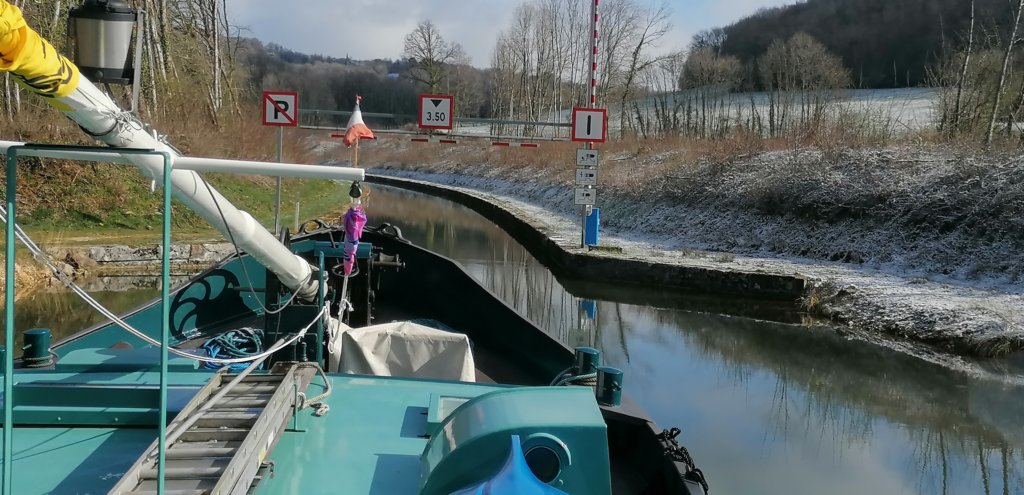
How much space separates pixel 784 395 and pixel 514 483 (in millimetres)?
6747

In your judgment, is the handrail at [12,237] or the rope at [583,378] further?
the rope at [583,378]

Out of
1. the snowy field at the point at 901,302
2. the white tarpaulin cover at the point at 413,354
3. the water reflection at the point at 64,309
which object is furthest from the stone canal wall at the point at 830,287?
the water reflection at the point at 64,309

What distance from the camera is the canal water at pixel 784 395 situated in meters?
6.46

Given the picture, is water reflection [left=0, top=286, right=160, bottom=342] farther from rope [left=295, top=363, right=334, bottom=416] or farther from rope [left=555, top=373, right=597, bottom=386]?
rope [left=555, top=373, right=597, bottom=386]

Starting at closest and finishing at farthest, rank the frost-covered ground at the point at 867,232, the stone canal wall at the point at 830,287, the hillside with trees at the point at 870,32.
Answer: the stone canal wall at the point at 830,287 → the frost-covered ground at the point at 867,232 → the hillside with trees at the point at 870,32

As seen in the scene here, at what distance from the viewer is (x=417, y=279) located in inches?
303

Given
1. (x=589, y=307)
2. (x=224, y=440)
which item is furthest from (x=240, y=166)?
(x=589, y=307)

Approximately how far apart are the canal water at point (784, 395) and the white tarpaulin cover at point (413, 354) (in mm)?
2350

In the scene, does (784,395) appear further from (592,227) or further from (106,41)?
(106,41)

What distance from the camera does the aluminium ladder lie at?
2.45 metres

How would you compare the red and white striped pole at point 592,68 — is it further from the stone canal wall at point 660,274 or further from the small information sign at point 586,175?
the small information sign at point 586,175

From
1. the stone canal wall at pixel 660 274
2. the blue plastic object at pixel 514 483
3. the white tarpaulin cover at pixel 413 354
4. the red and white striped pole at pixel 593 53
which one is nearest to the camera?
the blue plastic object at pixel 514 483

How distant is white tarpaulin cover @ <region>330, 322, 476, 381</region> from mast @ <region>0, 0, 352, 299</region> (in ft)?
5.28

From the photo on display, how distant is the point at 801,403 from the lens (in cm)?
815
